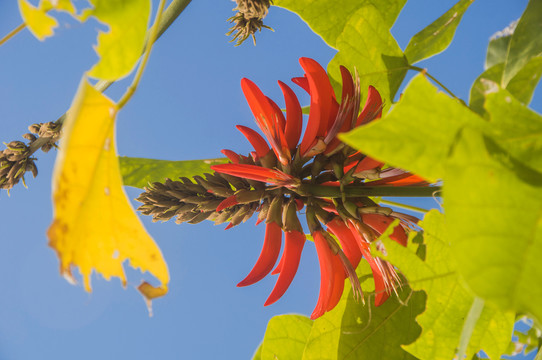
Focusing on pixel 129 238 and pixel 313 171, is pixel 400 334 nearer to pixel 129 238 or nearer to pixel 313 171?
pixel 313 171

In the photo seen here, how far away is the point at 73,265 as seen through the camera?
0.23m

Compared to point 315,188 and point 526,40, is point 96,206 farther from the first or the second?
point 526,40

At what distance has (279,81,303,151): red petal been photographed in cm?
48

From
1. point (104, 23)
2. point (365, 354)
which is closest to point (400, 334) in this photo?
point (365, 354)

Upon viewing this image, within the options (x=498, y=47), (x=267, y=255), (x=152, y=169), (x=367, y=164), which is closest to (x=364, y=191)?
(x=367, y=164)

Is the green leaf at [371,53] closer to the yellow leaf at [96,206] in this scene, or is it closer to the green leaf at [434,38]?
the green leaf at [434,38]

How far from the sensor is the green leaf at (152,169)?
2.15 feet

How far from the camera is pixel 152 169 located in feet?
2.17

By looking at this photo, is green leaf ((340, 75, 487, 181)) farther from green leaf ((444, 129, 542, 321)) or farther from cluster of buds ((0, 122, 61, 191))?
cluster of buds ((0, 122, 61, 191))

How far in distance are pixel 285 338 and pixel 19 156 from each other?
0.44m

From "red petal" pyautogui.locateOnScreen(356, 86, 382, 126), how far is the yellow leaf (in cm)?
29

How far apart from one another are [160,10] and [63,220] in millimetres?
179

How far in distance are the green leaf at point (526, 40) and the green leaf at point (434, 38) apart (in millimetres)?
99

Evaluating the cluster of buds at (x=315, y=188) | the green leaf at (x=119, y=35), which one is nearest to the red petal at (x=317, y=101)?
the cluster of buds at (x=315, y=188)
